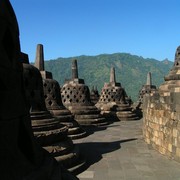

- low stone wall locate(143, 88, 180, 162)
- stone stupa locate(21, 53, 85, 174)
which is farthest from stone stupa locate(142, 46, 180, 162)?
stone stupa locate(21, 53, 85, 174)

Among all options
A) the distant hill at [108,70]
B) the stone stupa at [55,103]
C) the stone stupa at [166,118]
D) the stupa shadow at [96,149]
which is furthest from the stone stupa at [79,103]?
the distant hill at [108,70]

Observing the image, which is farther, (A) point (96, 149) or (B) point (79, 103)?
(B) point (79, 103)

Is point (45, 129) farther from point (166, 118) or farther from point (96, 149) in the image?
point (166, 118)

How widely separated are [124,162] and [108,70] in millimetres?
114574

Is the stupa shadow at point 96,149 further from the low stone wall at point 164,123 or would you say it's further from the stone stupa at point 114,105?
the stone stupa at point 114,105

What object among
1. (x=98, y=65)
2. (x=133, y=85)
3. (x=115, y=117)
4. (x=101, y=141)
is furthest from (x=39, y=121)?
(x=98, y=65)

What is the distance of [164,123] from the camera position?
7227 millimetres

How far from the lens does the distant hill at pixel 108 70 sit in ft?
343

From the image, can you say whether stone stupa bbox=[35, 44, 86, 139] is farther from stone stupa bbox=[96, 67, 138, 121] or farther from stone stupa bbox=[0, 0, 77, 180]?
stone stupa bbox=[96, 67, 138, 121]

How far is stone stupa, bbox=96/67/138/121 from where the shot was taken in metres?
16.4

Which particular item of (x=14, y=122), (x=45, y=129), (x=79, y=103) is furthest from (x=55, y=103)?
(x=14, y=122)

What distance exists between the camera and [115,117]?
16.4m

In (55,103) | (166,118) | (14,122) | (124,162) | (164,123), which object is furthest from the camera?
(55,103)

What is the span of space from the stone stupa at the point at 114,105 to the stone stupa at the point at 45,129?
10119 millimetres
